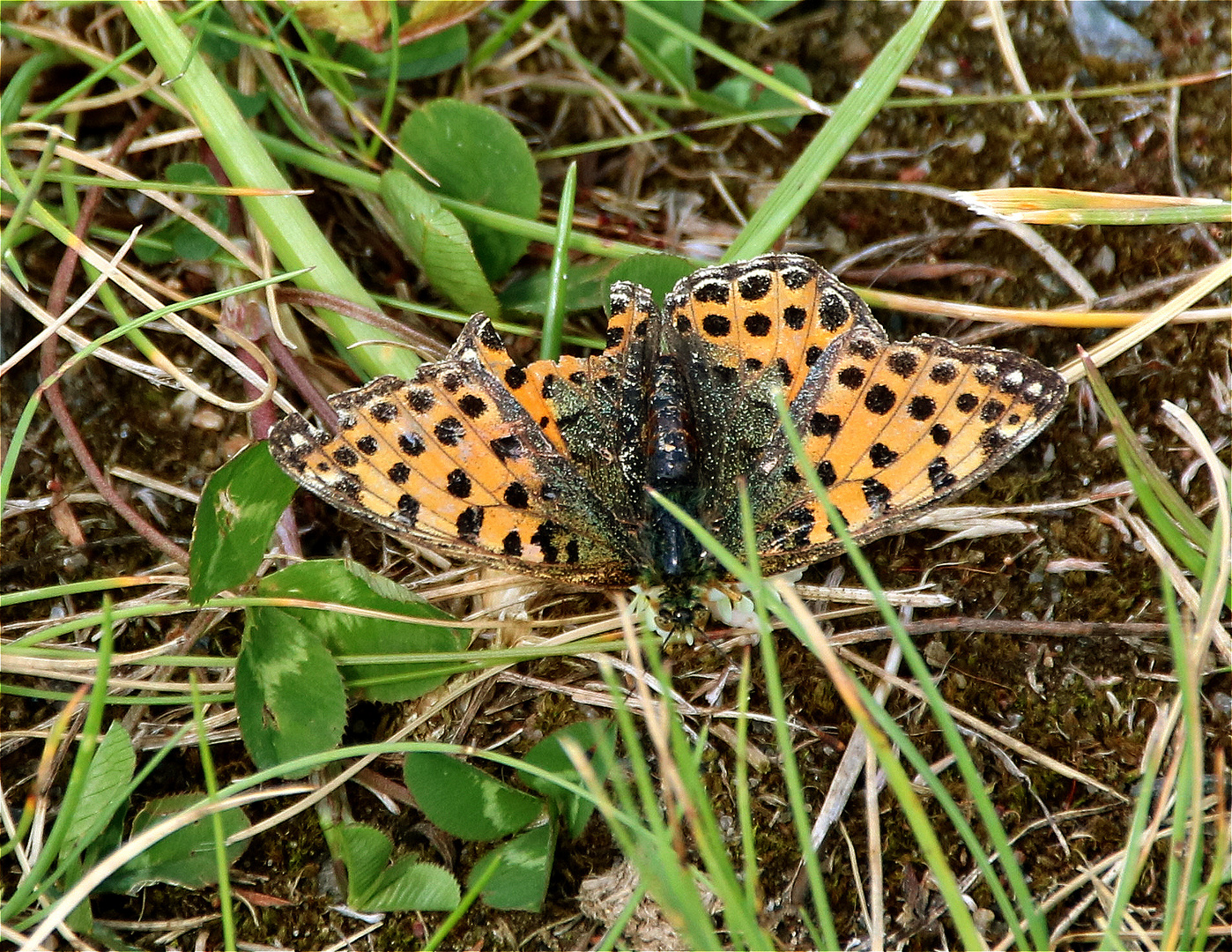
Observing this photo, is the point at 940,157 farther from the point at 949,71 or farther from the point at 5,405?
the point at 5,405

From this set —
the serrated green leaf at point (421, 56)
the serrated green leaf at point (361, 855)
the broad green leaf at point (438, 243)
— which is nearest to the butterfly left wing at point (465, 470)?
the broad green leaf at point (438, 243)

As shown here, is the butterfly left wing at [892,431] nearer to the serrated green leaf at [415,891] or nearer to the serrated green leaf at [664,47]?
the serrated green leaf at [415,891]

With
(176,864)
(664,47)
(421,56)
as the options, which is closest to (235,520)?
(176,864)

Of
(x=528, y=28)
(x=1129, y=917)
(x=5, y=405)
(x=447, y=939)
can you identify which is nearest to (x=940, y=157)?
(x=528, y=28)

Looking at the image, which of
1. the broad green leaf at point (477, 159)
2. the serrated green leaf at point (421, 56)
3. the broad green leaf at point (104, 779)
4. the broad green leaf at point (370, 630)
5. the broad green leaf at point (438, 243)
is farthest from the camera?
the serrated green leaf at point (421, 56)

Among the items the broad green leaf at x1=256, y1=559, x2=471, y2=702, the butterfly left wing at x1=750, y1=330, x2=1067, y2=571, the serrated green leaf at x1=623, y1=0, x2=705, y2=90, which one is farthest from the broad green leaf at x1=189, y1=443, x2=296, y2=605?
the serrated green leaf at x1=623, y1=0, x2=705, y2=90

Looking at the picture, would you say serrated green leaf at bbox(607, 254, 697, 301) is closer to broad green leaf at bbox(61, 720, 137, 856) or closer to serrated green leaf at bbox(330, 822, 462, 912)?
serrated green leaf at bbox(330, 822, 462, 912)

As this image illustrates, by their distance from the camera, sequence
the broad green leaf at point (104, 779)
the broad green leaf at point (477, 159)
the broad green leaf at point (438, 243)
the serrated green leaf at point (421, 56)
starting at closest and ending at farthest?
the broad green leaf at point (104, 779), the broad green leaf at point (438, 243), the broad green leaf at point (477, 159), the serrated green leaf at point (421, 56)
